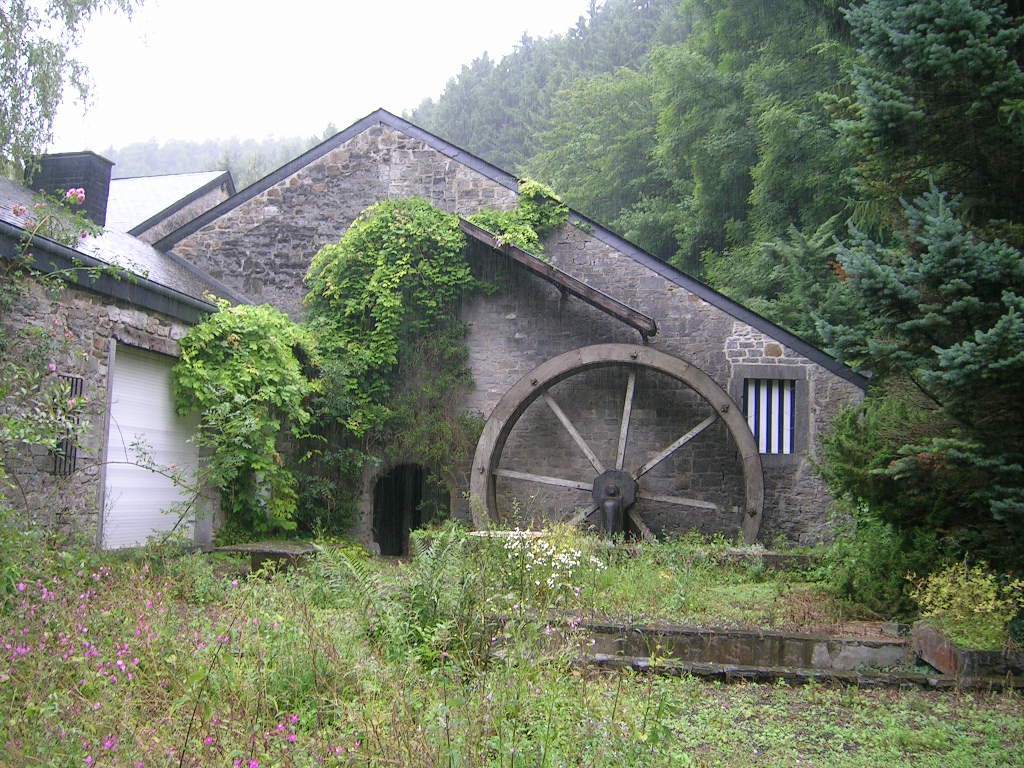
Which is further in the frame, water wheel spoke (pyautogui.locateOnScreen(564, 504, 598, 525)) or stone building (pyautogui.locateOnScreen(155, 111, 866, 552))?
stone building (pyautogui.locateOnScreen(155, 111, 866, 552))

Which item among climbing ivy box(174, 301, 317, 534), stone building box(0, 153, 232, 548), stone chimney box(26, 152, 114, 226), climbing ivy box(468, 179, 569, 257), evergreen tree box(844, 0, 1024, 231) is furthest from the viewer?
climbing ivy box(468, 179, 569, 257)

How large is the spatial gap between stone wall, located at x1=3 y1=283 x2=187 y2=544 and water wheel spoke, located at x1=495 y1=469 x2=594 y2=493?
14.3 feet

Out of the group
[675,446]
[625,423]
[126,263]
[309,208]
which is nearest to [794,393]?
[675,446]

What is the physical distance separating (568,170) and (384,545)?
48.9 ft

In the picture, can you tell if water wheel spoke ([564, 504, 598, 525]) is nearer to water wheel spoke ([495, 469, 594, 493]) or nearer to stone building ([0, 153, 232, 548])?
water wheel spoke ([495, 469, 594, 493])

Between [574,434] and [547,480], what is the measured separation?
0.64 meters

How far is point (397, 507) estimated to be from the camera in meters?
12.8

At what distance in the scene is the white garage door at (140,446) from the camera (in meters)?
7.48

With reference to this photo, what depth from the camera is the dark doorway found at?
12.4 metres

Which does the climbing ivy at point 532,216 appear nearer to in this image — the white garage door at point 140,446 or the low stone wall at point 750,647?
the white garage door at point 140,446

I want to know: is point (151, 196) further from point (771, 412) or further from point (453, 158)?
point (771, 412)

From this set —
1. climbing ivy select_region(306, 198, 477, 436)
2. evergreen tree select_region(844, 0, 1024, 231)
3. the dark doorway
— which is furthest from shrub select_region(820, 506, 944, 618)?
the dark doorway

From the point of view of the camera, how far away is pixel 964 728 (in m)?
3.81

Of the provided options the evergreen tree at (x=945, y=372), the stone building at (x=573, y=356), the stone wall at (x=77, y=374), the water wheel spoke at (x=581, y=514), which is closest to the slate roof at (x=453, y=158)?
the stone building at (x=573, y=356)
